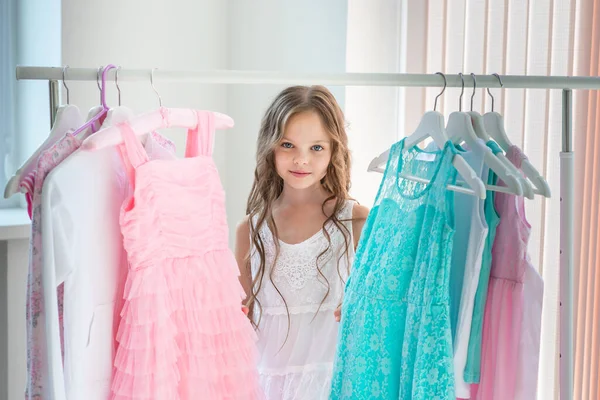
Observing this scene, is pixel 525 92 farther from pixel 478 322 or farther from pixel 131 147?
pixel 131 147

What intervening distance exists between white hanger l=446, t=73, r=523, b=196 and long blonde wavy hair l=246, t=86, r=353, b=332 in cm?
44

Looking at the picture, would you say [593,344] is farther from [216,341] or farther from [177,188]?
[177,188]

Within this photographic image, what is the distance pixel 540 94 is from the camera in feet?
7.17

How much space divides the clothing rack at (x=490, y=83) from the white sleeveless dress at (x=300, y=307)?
1.73ft

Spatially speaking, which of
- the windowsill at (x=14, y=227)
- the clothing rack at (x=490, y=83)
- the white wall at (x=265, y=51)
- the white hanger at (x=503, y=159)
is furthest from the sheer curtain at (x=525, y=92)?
the windowsill at (x=14, y=227)

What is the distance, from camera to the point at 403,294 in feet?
4.25

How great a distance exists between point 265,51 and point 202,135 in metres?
1.61

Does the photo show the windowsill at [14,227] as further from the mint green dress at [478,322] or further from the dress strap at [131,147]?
the mint green dress at [478,322]

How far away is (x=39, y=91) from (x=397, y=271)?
5.15 ft

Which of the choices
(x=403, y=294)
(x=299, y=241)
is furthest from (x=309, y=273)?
(x=403, y=294)

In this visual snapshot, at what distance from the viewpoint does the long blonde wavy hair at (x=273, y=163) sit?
173 cm

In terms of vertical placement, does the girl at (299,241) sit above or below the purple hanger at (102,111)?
below

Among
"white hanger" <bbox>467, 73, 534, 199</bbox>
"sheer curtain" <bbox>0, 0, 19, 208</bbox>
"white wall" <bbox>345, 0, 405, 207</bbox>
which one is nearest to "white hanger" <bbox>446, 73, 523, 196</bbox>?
"white hanger" <bbox>467, 73, 534, 199</bbox>

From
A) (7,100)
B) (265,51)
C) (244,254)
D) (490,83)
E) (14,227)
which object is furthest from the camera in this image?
(265,51)
